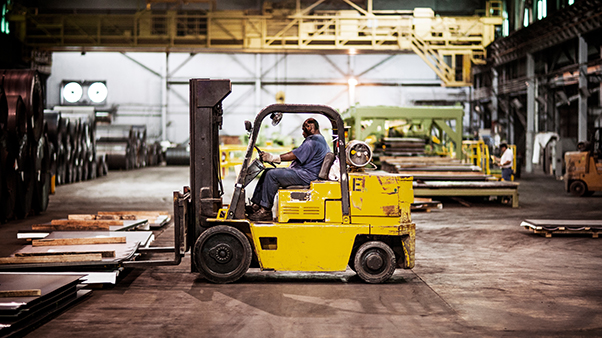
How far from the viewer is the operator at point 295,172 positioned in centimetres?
532

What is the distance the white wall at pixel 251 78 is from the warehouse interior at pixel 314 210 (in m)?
5.16

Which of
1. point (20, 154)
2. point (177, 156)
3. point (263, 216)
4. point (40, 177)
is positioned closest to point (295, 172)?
point (263, 216)

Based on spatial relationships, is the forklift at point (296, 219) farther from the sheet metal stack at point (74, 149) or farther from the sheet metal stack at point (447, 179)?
the sheet metal stack at point (74, 149)

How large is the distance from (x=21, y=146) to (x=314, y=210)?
7089 mm

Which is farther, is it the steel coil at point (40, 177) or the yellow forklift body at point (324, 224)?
the steel coil at point (40, 177)

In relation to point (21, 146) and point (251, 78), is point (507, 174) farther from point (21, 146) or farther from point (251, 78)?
point (251, 78)

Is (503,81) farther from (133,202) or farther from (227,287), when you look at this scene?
(227,287)

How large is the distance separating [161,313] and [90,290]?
98cm

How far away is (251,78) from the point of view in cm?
3247

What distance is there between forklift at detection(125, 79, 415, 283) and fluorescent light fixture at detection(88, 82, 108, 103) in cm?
2963

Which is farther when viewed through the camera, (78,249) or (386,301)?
(78,249)

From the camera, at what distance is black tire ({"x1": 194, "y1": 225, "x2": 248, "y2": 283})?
529 centimetres

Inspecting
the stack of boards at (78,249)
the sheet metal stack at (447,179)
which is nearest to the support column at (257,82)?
the sheet metal stack at (447,179)

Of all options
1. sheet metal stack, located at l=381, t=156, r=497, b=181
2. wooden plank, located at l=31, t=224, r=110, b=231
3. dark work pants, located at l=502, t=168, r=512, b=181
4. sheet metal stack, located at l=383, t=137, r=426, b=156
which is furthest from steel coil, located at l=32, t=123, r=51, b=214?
dark work pants, located at l=502, t=168, r=512, b=181
